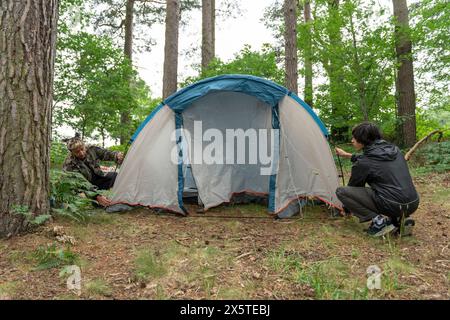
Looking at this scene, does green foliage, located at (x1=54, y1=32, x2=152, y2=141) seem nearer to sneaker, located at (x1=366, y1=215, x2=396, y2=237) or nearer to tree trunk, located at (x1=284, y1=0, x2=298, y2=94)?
tree trunk, located at (x1=284, y1=0, x2=298, y2=94)

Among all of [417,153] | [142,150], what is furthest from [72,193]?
[417,153]

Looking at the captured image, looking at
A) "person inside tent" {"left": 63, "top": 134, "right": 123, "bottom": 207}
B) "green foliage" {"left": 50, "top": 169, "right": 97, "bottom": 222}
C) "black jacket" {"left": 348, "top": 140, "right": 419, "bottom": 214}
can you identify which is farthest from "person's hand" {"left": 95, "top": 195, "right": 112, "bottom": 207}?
"black jacket" {"left": 348, "top": 140, "right": 419, "bottom": 214}

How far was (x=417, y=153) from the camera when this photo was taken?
7082 mm

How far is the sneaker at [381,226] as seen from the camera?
312cm

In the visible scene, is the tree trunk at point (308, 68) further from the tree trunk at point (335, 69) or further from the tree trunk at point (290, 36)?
the tree trunk at point (290, 36)

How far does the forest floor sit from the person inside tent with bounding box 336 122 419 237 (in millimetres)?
190

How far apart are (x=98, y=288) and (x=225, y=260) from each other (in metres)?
1.01

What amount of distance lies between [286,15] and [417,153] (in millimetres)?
4141

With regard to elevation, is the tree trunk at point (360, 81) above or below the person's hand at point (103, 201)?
above

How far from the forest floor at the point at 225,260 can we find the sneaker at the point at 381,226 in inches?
3.6

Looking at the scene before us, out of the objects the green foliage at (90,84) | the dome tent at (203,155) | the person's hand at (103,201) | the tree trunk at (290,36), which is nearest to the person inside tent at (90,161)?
the person's hand at (103,201)

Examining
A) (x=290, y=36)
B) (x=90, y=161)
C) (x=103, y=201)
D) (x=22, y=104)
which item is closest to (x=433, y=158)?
(x=290, y=36)

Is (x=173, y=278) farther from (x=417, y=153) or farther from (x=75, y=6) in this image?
(x=75, y=6)

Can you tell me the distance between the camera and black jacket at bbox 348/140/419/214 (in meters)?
3.05
